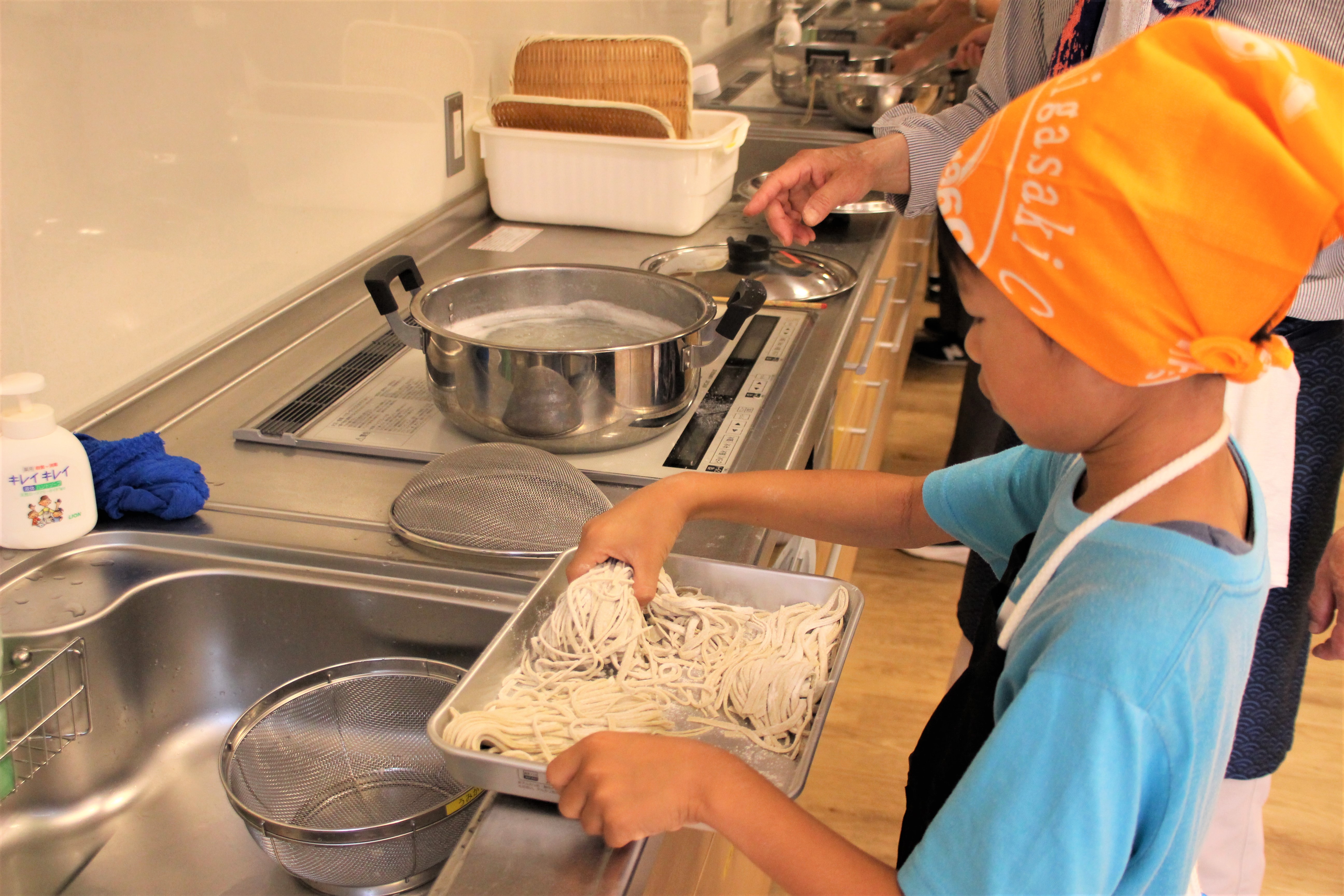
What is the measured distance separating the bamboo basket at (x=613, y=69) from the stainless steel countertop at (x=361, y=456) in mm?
275

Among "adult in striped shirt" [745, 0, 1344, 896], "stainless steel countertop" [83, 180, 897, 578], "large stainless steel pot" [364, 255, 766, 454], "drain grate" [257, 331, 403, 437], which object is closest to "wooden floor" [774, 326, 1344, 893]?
"adult in striped shirt" [745, 0, 1344, 896]

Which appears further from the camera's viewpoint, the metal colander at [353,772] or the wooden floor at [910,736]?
the wooden floor at [910,736]

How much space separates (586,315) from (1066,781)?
1.00 meters

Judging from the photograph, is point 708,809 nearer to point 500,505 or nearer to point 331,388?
point 500,505

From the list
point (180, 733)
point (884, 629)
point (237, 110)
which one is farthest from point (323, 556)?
point (884, 629)

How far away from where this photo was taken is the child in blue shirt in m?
0.63

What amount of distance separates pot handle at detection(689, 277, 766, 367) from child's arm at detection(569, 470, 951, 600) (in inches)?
9.8

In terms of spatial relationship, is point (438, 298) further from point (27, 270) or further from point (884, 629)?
point (884, 629)

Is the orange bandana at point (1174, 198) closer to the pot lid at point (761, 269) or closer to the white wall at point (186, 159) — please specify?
the white wall at point (186, 159)

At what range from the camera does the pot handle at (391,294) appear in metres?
1.31

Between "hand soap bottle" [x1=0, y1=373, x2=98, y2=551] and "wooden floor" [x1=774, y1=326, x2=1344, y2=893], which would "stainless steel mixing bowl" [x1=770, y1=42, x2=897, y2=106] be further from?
"hand soap bottle" [x1=0, y1=373, x2=98, y2=551]

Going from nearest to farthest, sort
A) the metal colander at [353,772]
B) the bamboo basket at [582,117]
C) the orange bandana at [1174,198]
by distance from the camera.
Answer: the orange bandana at [1174,198] < the metal colander at [353,772] < the bamboo basket at [582,117]

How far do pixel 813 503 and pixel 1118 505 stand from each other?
0.38 m

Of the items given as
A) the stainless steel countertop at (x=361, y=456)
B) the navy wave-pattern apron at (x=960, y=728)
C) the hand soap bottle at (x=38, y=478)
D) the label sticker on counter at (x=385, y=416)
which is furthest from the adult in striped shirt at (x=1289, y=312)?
the hand soap bottle at (x=38, y=478)
